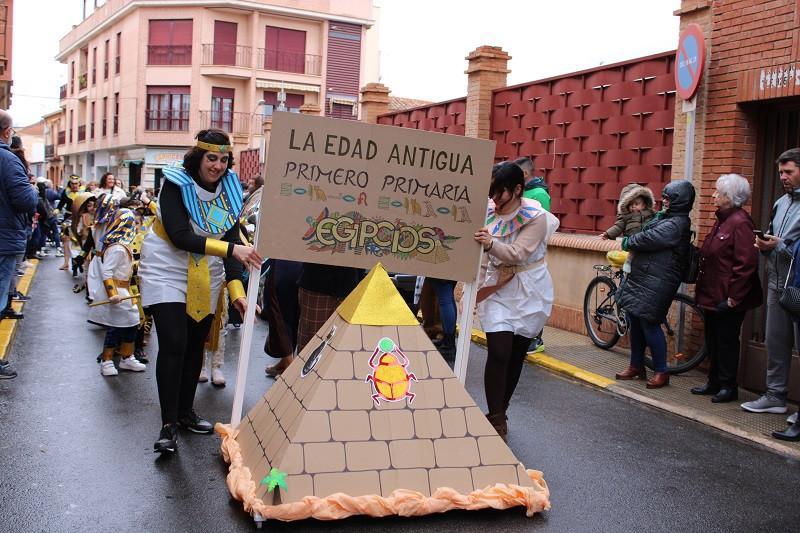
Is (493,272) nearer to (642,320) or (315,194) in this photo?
(315,194)

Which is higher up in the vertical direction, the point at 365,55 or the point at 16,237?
the point at 365,55

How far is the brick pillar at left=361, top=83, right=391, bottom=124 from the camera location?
1877 cm

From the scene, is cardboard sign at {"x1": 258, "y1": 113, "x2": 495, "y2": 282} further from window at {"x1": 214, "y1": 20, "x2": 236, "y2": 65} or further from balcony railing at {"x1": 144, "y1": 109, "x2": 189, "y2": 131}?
window at {"x1": 214, "y1": 20, "x2": 236, "y2": 65}

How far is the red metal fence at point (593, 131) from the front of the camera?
9773 mm

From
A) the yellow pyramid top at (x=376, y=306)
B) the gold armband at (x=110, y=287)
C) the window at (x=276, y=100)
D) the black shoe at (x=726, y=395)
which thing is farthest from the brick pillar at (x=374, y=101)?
the window at (x=276, y=100)

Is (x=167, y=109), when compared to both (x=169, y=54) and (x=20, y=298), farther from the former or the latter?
(x=20, y=298)

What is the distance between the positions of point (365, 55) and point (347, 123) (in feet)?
150

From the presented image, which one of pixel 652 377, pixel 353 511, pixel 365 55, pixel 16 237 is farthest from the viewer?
pixel 365 55

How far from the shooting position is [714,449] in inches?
232

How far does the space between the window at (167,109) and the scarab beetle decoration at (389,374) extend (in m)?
42.8

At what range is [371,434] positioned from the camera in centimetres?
431

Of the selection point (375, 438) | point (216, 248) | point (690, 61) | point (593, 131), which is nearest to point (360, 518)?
point (375, 438)

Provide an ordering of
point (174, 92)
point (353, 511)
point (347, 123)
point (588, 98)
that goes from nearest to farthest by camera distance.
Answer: point (353, 511) → point (347, 123) → point (588, 98) → point (174, 92)

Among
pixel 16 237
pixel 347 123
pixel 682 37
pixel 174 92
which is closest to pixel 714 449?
pixel 347 123
